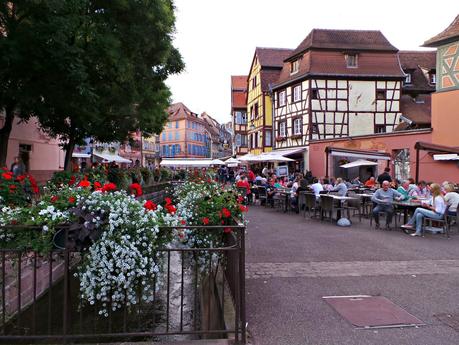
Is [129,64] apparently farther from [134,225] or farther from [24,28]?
[134,225]

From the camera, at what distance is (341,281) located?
5898 mm

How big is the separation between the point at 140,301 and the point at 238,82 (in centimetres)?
5662

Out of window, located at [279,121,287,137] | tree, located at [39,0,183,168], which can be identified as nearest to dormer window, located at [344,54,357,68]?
window, located at [279,121,287,137]

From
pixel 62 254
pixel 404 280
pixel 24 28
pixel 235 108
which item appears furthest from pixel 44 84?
pixel 235 108

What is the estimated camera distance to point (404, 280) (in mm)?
5957

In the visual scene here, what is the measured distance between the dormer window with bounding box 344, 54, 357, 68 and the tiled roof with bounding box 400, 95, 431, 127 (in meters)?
4.68

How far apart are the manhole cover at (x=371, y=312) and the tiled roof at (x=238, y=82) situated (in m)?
54.2

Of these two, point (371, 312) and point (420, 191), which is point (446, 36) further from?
point (371, 312)

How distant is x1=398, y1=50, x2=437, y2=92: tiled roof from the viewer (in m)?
33.5

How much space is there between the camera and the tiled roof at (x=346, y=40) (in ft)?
105

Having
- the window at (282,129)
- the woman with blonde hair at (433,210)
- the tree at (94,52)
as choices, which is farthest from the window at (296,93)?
the woman with blonde hair at (433,210)

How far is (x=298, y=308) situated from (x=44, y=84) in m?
8.44

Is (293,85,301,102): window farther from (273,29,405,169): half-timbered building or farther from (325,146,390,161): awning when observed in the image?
(325,146,390,161): awning

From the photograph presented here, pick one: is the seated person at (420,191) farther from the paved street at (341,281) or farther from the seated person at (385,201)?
the paved street at (341,281)
